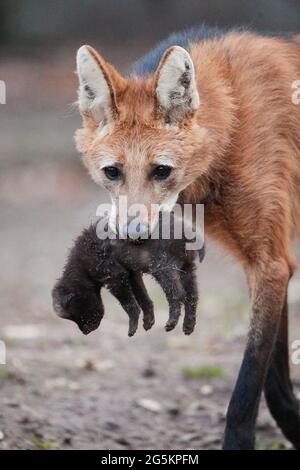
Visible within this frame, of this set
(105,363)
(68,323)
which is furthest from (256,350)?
(68,323)

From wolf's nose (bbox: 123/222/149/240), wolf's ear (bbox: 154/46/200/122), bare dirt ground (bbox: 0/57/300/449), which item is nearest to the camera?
wolf's nose (bbox: 123/222/149/240)

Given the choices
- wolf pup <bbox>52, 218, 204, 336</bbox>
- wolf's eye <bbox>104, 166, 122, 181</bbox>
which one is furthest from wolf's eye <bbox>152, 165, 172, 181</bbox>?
wolf pup <bbox>52, 218, 204, 336</bbox>

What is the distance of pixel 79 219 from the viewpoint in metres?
11.0

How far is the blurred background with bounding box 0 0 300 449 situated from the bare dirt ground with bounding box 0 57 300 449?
0.5 inches

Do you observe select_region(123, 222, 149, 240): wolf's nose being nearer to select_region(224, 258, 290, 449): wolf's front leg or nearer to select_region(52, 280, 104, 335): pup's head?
select_region(52, 280, 104, 335): pup's head

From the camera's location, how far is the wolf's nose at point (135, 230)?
12.7ft

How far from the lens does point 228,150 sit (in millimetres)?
4504

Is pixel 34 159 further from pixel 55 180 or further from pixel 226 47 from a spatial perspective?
pixel 226 47

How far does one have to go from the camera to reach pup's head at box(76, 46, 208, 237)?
13.3 feet

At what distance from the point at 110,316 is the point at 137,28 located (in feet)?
28.4

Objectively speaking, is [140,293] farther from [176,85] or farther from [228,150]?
[176,85]

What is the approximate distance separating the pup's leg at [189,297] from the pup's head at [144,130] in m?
0.32

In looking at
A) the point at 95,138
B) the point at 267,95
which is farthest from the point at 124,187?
the point at 267,95

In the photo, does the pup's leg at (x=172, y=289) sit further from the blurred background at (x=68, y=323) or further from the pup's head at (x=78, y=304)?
the blurred background at (x=68, y=323)
